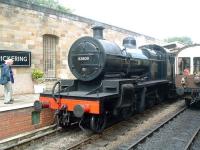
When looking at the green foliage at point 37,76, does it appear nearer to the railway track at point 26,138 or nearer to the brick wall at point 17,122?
the brick wall at point 17,122

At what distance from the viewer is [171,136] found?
8.27 metres

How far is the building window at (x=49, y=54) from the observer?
14000mm

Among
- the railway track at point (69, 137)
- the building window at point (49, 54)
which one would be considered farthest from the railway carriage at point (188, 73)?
the building window at point (49, 54)

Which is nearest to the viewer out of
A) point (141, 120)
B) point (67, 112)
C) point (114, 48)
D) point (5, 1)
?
point (67, 112)

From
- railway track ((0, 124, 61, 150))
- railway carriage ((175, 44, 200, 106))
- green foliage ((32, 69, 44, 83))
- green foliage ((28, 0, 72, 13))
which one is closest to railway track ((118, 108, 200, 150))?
railway carriage ((175, 44, 200, 106))

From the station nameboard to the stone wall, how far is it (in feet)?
0.56

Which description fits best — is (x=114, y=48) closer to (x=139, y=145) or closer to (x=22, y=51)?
(x=139, y=145)

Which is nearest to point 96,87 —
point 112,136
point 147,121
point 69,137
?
point 112,136

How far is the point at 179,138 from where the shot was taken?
8031mm

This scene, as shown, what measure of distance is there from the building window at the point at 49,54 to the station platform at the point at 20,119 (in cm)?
528

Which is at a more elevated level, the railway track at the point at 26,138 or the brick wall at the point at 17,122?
the brick wall at the point at 17,122

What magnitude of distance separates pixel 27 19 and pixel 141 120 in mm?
6341

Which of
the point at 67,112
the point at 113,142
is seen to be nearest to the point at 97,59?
the point at 67,112

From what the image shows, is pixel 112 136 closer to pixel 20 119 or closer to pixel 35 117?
pixel 35 117
